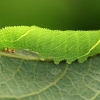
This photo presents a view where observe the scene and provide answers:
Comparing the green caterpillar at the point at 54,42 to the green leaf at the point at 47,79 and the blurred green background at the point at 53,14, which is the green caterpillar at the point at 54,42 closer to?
the green leaf at the point at 47,79

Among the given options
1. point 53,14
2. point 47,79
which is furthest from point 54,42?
point 53,14

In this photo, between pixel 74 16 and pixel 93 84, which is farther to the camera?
pixel 74 16

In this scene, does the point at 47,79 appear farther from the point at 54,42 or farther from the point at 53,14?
the point at 53,14

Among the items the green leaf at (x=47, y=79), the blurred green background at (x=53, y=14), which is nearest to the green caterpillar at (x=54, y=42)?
the green leaf at (x=47, y=79)

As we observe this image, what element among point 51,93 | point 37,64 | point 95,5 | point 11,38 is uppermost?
point 95,5

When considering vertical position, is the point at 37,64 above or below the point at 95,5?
below

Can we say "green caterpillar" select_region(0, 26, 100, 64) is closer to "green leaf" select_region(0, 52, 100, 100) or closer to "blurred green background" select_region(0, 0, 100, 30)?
"green leaf" select_region(0, 52, 100, 100)

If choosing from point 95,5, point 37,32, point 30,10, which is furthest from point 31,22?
point 37,32

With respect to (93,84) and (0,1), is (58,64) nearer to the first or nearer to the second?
(93,84)
